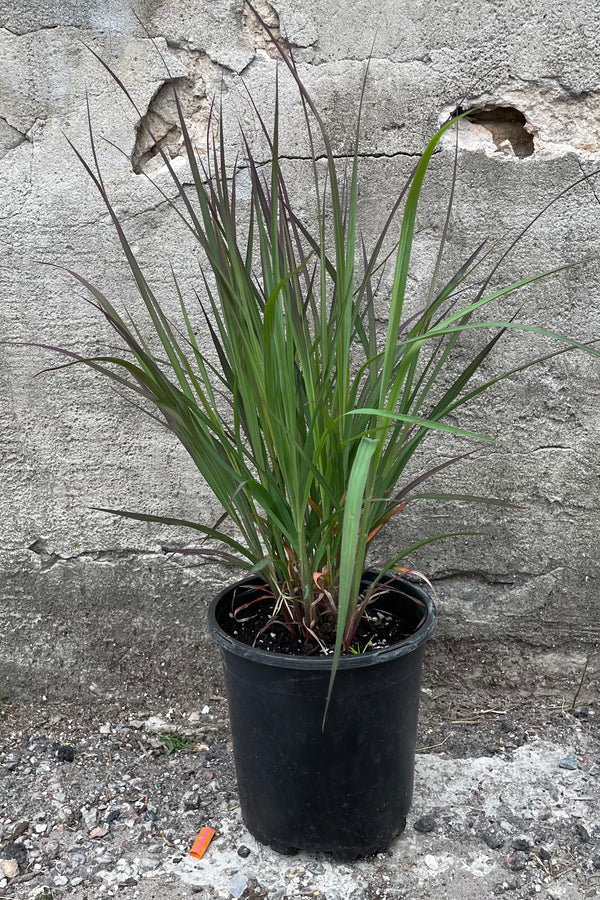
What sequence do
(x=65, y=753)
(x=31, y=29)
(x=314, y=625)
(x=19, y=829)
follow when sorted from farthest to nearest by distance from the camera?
(x=65, y=753) → (x=31, y=29) → (x=19, y=829) → (x=314, y=625)

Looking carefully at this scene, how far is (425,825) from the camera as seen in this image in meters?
1.36

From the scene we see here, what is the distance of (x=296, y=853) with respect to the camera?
1306 mm

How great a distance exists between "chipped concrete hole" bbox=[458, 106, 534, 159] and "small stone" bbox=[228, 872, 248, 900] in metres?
1.45

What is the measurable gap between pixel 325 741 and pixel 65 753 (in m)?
0.68

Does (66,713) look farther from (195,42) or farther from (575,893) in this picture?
(195,42)

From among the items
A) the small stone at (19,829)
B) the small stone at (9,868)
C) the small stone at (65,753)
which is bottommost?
the small stone at (65,753)

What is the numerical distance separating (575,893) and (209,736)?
2.55 ft

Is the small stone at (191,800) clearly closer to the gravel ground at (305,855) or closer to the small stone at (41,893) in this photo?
the gravel ground at (305,855)

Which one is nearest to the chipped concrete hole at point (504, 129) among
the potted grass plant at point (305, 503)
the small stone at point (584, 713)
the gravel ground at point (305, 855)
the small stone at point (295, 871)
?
the potted grass plant at point (305, 503)

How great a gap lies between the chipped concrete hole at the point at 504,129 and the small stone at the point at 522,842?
1.31 metres

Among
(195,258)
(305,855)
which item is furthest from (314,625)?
(195,258)

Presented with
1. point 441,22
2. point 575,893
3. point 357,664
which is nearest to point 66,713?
point 357,664

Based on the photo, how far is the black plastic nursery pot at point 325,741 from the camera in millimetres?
1188

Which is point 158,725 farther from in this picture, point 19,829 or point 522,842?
point 522,842
